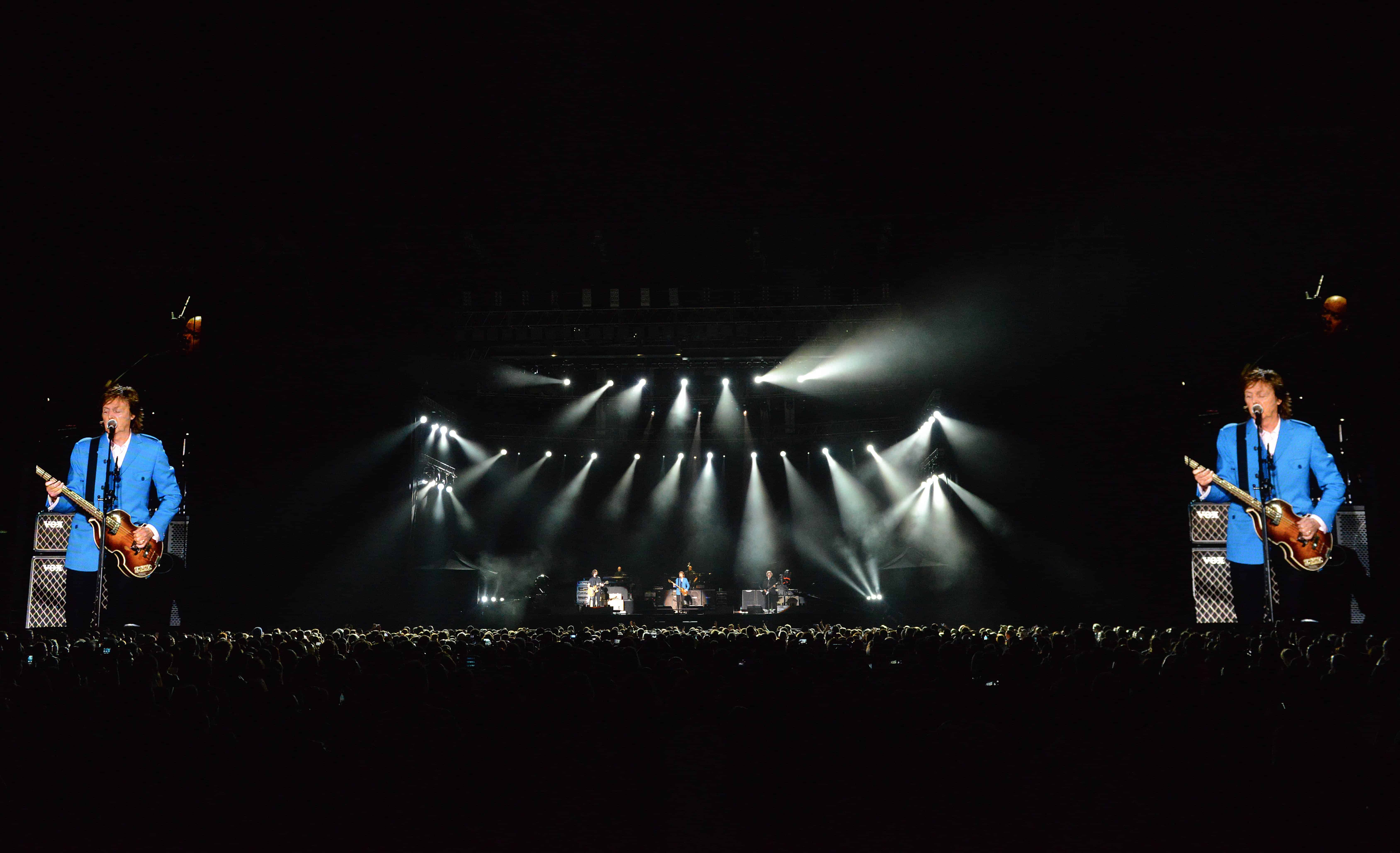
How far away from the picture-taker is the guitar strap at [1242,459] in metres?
9.14

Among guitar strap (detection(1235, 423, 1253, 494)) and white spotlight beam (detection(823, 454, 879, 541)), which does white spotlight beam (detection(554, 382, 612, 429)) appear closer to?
white spotlight beam (detection(823, 454, 879, 541))

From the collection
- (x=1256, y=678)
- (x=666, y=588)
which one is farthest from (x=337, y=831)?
(x=666, y=588)

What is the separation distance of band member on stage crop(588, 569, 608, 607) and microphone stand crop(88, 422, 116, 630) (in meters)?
15.3

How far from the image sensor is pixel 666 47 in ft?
22.6

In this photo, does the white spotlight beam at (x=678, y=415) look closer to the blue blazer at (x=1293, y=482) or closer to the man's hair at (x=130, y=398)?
the man's hair at (x=130, y=398)

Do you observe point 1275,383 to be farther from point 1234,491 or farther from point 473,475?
point 473,475

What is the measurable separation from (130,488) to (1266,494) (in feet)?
38.1

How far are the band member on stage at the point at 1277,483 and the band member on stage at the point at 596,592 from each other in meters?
17.2

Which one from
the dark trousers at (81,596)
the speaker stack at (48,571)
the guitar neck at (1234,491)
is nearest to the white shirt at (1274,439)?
the guitar neck at (1234,491)

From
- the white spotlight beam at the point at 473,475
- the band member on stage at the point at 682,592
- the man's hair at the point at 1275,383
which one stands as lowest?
the band member on stage at the point at 682,592

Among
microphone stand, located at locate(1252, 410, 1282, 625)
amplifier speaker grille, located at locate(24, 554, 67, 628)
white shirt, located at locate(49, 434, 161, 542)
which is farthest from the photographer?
amplifier speaker grille, located at locate(24, 554, 67, 628)

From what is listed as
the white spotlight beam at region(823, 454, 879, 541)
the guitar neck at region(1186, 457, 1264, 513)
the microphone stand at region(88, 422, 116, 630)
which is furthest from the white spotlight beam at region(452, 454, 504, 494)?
the guitar neck at region(1186, 457, 1264, 513)

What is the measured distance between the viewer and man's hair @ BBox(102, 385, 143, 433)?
988 cm

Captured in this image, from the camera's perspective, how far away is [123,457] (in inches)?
393
